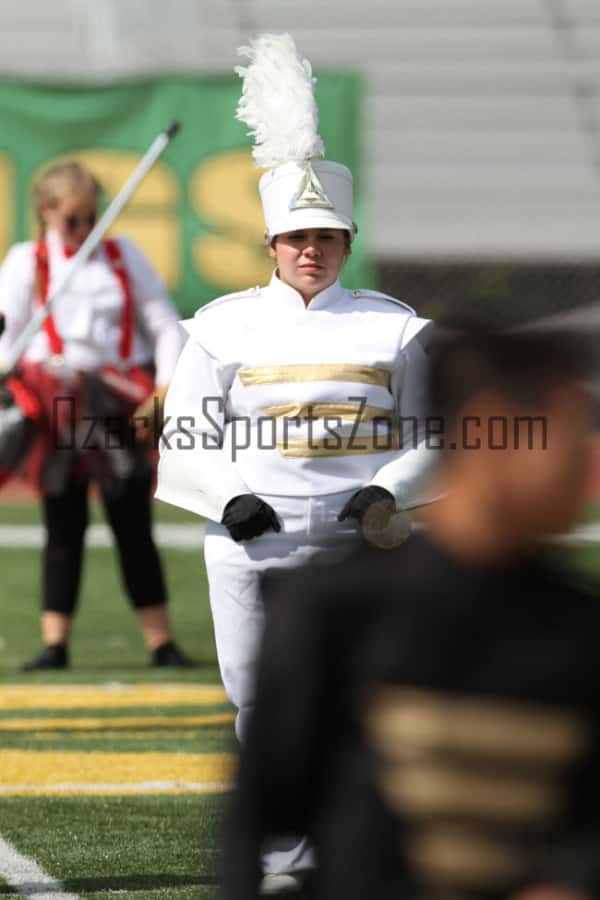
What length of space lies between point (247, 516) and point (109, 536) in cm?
890

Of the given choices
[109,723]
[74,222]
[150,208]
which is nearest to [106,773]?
[109,723]

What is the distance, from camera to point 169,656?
8172 mm

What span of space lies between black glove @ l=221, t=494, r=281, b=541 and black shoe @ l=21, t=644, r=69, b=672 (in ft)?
12.3

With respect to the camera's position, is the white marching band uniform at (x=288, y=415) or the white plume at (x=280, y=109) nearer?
the white marching band uniform at (x=288, y=415)

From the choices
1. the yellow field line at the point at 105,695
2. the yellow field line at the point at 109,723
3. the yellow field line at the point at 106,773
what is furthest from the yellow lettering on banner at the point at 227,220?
the yellow field line at the point at 106,773

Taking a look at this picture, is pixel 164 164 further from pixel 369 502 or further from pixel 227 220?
pixel 369 502

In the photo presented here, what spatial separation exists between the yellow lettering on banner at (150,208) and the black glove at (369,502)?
10796 millimetres

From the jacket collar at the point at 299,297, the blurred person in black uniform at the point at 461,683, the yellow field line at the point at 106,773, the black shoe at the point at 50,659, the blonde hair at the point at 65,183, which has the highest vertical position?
the blonde hair at the point at 65,183

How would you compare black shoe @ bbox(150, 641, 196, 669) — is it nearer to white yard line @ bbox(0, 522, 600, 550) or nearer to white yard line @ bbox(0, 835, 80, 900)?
white yard line @ bbox(0, 835, 80, 900)

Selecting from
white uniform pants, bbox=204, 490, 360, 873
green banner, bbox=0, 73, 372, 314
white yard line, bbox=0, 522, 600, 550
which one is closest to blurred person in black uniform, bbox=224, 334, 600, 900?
white uniform pants, bbox=204, 490, 360, 873

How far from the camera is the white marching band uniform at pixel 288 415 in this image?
4438mm

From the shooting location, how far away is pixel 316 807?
82.8 inches

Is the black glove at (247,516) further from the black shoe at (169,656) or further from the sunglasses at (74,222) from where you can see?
the black shoe at (169,656)

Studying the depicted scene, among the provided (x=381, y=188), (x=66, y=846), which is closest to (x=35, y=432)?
(x=66, y=846)
